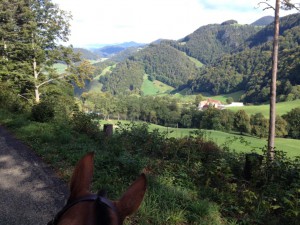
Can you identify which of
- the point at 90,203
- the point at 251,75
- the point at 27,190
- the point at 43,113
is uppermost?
the point at 251,75

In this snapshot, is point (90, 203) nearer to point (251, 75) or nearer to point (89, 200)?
point (89, 200)

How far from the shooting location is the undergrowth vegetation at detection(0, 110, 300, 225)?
4.37 metres

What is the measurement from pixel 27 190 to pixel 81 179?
462cm

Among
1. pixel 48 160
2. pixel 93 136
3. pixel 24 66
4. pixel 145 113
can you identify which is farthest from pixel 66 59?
pixel 145 113

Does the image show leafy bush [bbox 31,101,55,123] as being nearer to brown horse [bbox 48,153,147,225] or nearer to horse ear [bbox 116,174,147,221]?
brown horse [bbox 48,153,147,225]

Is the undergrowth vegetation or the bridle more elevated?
the bridle

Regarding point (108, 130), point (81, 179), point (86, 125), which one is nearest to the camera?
point (81, 179)

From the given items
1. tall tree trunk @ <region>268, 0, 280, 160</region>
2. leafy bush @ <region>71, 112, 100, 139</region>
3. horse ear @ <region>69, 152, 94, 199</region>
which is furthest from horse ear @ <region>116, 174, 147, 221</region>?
tall tree trunk @ <region>268, 0, 280, 160</region>

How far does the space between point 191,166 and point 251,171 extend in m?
1.37

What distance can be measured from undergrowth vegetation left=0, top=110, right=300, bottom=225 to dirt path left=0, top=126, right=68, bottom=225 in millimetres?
379

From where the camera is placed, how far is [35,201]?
4.54m

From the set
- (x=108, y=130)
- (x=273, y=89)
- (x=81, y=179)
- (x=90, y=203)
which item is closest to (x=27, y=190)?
(x=108, y=130)

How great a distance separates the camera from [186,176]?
233 inches

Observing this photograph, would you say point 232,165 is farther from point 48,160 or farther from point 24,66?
point 24,66
